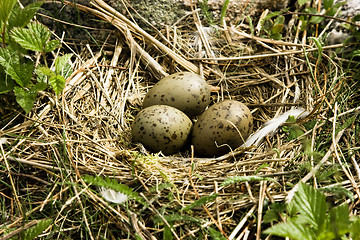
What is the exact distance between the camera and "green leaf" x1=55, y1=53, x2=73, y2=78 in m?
2.24

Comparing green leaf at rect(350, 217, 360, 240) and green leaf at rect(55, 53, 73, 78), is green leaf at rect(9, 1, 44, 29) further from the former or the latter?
green leaf at rect(350, 217, 360, 240)

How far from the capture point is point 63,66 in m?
2.32

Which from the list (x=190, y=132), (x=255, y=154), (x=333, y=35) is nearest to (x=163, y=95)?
(x=190, y=132)

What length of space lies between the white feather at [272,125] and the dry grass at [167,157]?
53 mm

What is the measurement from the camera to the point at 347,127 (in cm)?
219

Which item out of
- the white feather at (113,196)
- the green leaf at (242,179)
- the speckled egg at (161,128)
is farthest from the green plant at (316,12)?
the white feather at (113,196)

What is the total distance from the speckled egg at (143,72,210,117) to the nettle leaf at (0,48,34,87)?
2.54 feet

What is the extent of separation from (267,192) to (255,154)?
1.68 ft

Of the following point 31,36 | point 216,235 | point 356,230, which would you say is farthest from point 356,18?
point 31,36

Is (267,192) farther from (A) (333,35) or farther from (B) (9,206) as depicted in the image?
(A) (333,35)

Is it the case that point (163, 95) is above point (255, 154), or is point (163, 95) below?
above

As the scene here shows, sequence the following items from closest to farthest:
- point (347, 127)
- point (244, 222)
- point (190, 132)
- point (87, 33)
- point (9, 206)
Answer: point (244, 222) < point (9, 206) < point (347, 127) < point (190, 132) < point (87, 33)

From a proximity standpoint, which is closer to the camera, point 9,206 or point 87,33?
point 9,206

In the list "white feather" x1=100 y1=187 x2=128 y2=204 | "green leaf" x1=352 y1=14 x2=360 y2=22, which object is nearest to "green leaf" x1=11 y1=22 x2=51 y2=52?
"white feather" x1=100 y1=187 x2=128 y2=204
